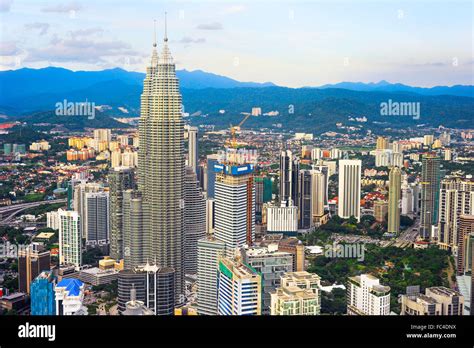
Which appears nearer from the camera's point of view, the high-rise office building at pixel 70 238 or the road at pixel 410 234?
the high-rise office building at pixel 70 238

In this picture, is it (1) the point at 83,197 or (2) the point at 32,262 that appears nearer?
(2) the point at 32,262

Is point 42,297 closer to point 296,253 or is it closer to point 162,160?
point 296,253

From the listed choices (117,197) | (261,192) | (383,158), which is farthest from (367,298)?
(383,158)

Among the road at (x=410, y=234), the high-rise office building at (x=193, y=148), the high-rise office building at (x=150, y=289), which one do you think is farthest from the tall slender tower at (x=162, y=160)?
the road at (x=410, y=234)

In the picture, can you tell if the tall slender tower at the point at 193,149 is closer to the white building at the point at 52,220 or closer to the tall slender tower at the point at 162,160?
the tall slender tower at the point at 162,160

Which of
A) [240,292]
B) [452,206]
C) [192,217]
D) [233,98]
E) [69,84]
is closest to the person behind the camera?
[240,292]

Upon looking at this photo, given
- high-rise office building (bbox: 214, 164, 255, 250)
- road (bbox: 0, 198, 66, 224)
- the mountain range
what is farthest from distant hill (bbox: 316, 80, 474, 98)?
road (bbox: 0, 198, 66, 224)

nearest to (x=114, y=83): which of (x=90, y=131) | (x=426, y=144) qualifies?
(x=90, y=131)
